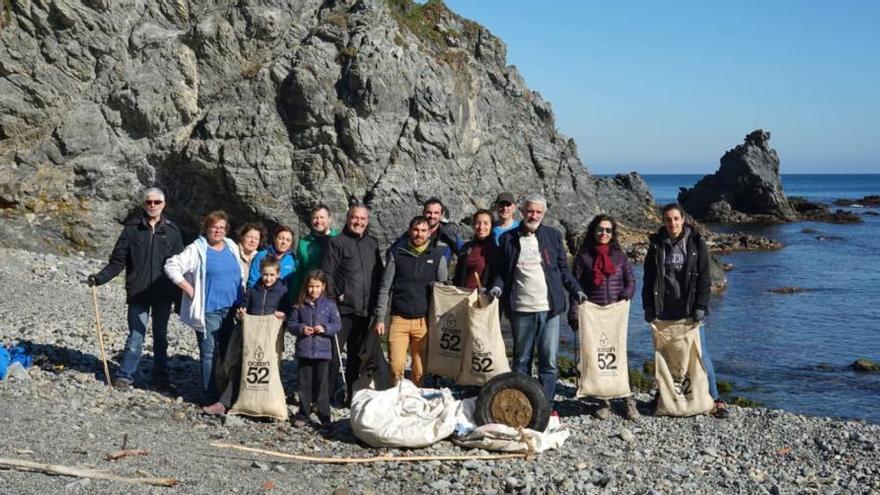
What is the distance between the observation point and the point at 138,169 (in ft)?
88.5

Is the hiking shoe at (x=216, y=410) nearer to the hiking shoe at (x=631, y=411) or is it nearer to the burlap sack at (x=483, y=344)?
the burlap sack at (x=483, y=344)

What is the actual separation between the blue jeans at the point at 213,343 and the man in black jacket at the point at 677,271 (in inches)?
202

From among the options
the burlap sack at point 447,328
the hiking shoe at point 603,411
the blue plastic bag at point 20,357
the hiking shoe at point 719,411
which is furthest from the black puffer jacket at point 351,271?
the hiking shoe at point 719,411

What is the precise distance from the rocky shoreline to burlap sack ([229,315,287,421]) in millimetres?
205

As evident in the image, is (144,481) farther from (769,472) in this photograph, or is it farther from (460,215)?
(460,215)

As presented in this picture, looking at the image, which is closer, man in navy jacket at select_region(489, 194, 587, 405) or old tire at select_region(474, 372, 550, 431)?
old tire at select_region(474, 372, 550, 431)

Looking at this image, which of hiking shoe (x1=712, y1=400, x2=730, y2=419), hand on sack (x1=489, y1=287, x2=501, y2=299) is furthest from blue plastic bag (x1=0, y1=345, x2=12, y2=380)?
hiking shoe (x1=712, y1=400, x2=730, y2=419)

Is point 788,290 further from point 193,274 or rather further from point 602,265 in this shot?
point 193,274

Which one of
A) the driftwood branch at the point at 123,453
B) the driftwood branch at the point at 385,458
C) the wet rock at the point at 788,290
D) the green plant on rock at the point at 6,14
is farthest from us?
the wet rock at the point at 788,290

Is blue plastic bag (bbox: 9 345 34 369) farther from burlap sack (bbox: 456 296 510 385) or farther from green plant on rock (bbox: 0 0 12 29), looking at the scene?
green plant on rock (bbox: 0 0 12 29)

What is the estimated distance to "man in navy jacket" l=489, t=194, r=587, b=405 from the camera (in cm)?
893

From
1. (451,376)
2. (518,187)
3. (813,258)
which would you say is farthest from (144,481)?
(813,258)

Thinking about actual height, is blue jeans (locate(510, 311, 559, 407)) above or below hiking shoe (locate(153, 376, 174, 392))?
above

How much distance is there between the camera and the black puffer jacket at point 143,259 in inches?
366
